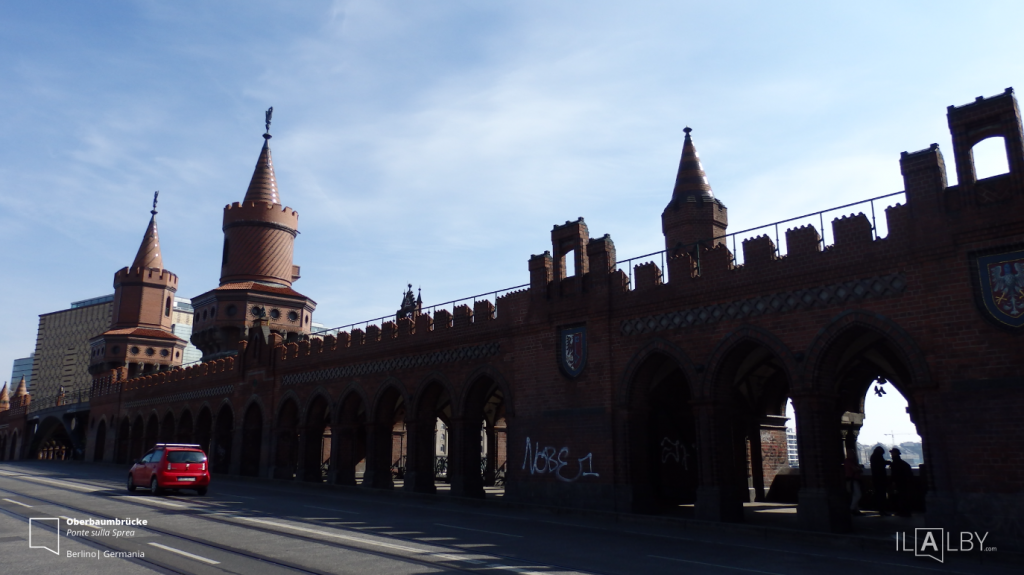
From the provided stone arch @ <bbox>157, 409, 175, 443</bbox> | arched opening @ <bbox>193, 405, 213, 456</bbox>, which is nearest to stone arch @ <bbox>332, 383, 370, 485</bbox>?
arched opening @ <bbox>193, 405, 213, 456</bbox>

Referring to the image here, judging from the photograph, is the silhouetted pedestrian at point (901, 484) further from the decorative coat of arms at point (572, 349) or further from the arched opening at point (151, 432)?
the arched opening at point (151, 432)

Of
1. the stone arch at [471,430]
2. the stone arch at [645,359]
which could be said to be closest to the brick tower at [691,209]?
the stone arch at [645,359]

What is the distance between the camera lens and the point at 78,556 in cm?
998

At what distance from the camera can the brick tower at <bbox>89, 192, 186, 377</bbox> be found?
51312mm

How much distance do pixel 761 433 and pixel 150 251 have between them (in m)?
48.5

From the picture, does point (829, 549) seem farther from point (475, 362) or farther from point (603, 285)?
point (475, 362)

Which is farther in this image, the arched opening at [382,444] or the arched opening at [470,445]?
the arched opening at [382,444]

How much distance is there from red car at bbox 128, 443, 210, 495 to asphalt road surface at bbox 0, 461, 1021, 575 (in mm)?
2146

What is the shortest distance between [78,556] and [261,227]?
113 ft

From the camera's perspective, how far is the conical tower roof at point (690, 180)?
949 inches

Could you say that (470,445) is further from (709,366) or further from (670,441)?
(709,366)

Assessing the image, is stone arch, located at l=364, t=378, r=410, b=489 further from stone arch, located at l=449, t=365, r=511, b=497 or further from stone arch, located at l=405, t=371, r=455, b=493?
stone arch, located at l=449, t=365, r=511, b=497

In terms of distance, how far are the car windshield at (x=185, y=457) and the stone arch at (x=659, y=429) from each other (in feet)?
42.3

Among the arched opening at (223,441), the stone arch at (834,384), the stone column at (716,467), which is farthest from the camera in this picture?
the arched opening at (223,441)
